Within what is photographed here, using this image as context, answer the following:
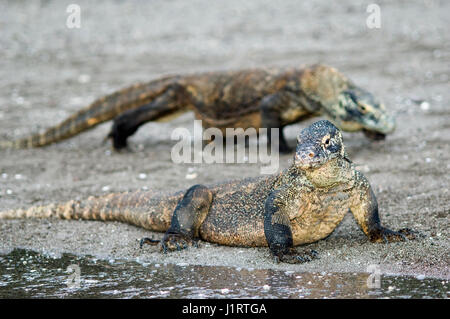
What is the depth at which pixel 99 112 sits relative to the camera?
8906 mm

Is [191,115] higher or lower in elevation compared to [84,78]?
lower

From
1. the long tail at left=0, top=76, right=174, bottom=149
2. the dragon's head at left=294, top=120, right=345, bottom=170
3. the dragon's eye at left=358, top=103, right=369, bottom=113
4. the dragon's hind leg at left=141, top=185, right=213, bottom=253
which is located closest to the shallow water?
the dragon's hind leg at left=141, top=185, right=213, bottom=253

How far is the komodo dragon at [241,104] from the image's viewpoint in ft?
25.4

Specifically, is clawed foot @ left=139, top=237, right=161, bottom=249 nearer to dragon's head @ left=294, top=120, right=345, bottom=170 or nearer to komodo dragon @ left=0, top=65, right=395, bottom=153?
dragon's head @ left=294, top=120, right=345, bottom=170

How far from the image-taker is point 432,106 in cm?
930

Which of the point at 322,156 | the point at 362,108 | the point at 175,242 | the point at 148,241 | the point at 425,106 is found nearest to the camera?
the point at 322,156

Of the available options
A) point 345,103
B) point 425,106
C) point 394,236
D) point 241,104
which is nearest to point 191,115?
point 241,104

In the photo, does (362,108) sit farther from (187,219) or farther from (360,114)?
(187,219)

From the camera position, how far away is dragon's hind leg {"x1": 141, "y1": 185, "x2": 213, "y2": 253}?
5074 millimetres

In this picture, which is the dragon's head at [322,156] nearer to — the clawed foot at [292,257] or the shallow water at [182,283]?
the clawed foot at [292,257]

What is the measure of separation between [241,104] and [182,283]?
4.03 m

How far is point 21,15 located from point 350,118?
1191 centimetres

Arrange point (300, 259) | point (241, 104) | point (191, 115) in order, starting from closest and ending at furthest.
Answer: point (300, 259), point (241, 104), point (191, 115)
